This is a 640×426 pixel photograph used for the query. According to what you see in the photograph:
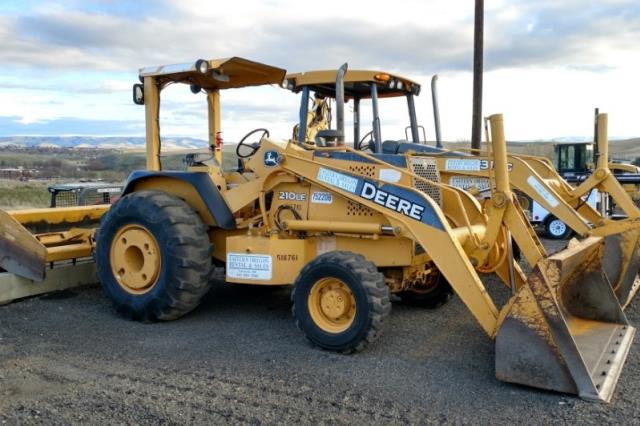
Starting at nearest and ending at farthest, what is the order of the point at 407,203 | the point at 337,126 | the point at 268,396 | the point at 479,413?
1. the point at 479,413
2. the point at 268,396
3. the point at 407,203
4. the point at 337,126

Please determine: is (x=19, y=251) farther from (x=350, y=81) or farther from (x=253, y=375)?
(x=350, y=81)

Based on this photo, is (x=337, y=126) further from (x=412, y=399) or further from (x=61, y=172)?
(x=61, y=172)

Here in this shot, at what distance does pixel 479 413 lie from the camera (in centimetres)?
410

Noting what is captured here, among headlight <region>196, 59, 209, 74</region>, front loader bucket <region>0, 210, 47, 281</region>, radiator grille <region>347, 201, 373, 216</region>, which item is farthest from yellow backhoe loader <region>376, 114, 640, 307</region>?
front loader bucket <region>0, 210, 47, 281</region>

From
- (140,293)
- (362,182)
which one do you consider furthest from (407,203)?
(140,293)

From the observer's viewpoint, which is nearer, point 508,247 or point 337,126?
point 508,247

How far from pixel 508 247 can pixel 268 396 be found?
252cm

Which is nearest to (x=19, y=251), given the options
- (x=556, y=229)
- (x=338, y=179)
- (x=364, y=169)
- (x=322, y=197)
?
(x=322, y=197)

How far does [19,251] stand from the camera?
6949 mm

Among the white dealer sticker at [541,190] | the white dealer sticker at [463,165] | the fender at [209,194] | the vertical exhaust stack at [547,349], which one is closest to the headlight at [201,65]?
the fender at [209,194]

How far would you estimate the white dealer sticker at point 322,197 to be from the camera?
6.00 m

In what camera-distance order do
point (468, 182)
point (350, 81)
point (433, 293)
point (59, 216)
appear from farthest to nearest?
point (468, 182)
point (59, 216)
point (350, 81)
point (433, 293)

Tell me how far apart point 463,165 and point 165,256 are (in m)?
3.95

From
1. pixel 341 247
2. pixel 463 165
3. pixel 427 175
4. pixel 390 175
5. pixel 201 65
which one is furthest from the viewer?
pixel 463 165
